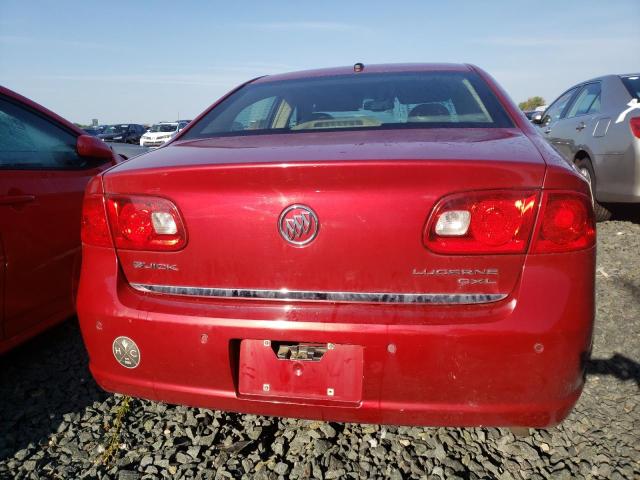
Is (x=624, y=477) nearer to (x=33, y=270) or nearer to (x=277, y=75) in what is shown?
(x=277, y=75)

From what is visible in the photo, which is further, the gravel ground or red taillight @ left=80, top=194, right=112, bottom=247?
the gravel ground

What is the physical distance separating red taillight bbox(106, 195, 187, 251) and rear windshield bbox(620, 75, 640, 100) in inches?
176

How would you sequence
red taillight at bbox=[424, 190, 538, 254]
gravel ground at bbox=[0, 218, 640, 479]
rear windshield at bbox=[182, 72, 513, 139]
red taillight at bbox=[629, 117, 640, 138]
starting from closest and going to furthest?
red taillight at bbox=[424, 190, 538, 254] < gravel ground at bbox=[0, 218, 640, 479] < rear windshield at bbox=[182, 72, 513, 139] < red taillight at bbox=[629, 117, 640, 138]

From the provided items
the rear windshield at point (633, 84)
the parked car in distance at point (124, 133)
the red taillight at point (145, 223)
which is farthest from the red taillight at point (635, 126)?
the parked car in distance at point (124, 133)

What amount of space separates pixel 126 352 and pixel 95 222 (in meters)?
0.43

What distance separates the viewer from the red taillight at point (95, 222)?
1568mm

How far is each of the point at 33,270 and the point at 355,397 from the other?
178 centimetres

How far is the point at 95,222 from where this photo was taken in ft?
5.22

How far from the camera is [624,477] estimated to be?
166 centimetres

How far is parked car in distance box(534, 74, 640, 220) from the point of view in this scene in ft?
13.3

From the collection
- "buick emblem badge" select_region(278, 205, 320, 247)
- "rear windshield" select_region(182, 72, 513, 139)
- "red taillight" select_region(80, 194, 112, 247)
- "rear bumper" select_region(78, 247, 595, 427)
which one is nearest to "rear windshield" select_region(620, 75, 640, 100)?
"rear windshield" select_region(182, 72, 513, 139)

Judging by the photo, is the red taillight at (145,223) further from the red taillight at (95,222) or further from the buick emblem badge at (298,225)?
the buick emblem badge at (298,225)

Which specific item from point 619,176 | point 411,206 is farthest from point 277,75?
point 619,176

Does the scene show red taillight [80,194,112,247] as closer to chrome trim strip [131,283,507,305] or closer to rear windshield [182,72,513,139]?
chrome trim strip [131,283,507,305]
